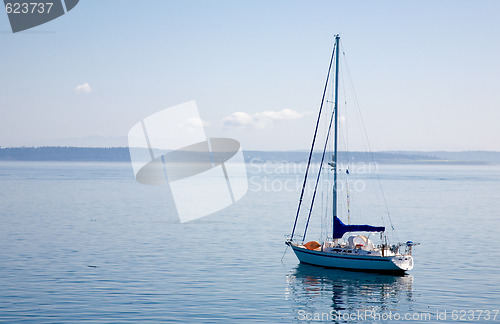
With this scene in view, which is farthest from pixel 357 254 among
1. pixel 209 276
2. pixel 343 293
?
pixel 209 276

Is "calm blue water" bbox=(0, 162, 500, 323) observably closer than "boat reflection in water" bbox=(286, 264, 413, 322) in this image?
Yes

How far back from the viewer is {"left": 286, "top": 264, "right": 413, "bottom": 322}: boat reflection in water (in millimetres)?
32781

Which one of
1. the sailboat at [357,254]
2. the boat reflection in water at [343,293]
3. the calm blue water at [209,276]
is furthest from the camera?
the sailboat at [357,254]

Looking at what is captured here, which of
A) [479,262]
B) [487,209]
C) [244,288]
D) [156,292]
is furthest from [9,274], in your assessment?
[487,209]

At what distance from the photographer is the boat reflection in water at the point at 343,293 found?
108ft

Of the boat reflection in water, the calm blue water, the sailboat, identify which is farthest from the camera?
the sailboat

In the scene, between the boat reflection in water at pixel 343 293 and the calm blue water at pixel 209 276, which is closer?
the calm blue water at pixel 209 276

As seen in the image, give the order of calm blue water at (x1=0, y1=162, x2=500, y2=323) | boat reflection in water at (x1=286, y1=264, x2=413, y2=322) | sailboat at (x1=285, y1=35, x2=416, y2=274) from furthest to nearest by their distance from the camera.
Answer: sailboat at (x1=285, y1=35, x2=416, y2=274), boat reflection in water at (x1=286, y1=264, x2=413, y2=322), calm blue water at (x1=0, y1=162, x2=500, y2=323)

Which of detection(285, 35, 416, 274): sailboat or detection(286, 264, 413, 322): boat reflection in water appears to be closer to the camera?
detection(286, 264, 413, 322): boat reflection in water

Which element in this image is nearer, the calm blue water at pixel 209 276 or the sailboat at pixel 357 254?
the calm blue water at pixel 209 276

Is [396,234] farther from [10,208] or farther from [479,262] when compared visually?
[10,208]

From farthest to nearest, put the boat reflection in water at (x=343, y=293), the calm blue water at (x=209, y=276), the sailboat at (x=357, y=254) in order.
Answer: the sailboat at (x=357, y=254) < the boat reflection in water at (x=343, y=293) < the calm blue water at (x=209, y=276)

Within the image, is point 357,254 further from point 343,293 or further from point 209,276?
point 209,276

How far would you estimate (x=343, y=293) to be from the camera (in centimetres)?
3672
